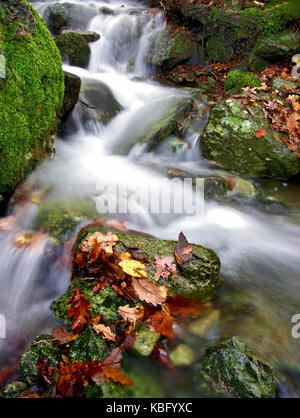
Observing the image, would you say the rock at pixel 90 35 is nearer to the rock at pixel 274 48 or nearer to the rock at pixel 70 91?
the rock at pixel 274 48

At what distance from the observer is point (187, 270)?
2.80 meters

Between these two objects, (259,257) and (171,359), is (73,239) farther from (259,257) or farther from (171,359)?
(259,257)

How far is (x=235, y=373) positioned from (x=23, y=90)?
3.92 meters

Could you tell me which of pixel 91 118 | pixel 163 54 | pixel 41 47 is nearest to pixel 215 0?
pixel 163 54

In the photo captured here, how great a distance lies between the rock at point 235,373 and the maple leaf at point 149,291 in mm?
645

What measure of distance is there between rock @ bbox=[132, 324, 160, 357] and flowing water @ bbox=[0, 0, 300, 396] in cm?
23

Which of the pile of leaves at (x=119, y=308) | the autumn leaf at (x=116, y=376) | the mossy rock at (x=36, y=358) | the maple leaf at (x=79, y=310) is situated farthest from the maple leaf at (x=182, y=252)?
the mossy rock at (x=36, y=358)

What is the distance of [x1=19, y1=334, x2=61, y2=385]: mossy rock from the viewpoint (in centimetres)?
190

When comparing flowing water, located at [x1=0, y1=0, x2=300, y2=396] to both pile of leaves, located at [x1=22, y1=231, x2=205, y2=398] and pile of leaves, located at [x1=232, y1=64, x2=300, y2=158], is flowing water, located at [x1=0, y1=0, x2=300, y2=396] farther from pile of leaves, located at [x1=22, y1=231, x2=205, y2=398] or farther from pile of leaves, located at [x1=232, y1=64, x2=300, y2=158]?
pile of leaves, located at [x1=232, y1=64, x2=300, y2=158]

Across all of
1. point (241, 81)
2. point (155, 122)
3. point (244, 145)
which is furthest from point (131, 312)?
point (241, 81)

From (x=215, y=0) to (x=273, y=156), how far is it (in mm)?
7864

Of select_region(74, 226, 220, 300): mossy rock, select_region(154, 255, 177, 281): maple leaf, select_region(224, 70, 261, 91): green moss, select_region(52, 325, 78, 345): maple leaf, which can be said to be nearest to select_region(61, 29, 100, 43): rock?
select_region(224, 70, 261, 91): green moss

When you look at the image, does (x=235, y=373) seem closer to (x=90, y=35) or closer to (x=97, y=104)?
(x=97, y=104)

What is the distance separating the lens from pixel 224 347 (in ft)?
6.84
